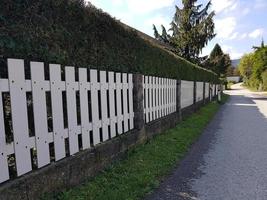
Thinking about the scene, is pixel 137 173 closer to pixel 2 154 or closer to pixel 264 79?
pixel 2 154

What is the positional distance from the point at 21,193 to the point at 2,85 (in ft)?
3.68

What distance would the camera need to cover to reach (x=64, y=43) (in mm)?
3947

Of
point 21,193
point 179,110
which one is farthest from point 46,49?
point 179,110

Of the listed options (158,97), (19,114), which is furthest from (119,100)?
(158,97)

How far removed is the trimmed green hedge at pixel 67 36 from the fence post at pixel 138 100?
273 mm

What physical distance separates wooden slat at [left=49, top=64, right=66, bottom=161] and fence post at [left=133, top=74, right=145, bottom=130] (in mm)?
2636

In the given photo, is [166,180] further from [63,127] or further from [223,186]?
[63,127]

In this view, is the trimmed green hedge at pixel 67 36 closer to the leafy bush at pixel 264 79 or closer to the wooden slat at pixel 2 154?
the wooden slat at pixel 2 154

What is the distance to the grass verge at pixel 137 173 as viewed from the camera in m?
3.77

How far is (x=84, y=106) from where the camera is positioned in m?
4.20

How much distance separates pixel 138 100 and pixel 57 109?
2.86 metres

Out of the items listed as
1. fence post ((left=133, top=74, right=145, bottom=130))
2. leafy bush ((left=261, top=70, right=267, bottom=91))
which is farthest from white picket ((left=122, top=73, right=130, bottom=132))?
leafy bush ((left=261, top=70, right=267, bottom=91))

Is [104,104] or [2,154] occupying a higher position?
[104,104]

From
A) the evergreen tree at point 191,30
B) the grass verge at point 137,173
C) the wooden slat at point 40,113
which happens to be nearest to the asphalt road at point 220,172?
the grass verge at point 137,173
